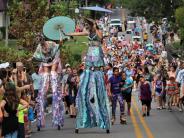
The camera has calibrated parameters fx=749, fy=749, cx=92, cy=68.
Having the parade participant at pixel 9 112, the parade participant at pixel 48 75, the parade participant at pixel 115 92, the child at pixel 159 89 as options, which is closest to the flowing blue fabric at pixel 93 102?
the parade participant at pixel 48 75

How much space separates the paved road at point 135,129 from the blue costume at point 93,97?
34cm

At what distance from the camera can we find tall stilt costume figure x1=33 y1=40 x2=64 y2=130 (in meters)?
19.1

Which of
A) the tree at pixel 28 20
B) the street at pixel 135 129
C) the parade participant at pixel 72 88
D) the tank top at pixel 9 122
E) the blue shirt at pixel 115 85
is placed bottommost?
the street at pixel 135 129

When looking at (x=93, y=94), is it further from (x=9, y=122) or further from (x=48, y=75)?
(x=9, y=122)

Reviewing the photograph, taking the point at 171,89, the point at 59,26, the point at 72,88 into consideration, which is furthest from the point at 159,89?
the point at 59,26

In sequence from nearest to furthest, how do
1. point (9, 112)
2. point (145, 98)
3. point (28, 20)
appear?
point (9, 112) < point (145, 98) < point (28, 20)

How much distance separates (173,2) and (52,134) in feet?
172

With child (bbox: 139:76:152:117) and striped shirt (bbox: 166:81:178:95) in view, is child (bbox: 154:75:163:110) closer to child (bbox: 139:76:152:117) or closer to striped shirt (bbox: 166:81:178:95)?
striped shirt (bbox: 166:81:178:95)

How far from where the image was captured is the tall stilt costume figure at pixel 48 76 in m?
19.1

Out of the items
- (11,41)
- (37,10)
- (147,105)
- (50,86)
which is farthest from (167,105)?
(11,41)

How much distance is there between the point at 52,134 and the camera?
731 inches

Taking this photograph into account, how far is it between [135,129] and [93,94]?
2.01m

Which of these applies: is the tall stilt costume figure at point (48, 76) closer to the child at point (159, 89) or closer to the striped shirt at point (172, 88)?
the striped shirt at point (172, 88)

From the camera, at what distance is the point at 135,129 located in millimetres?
19812
